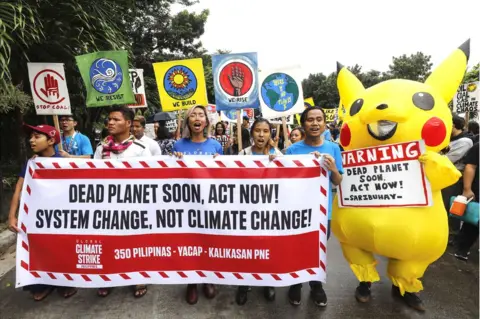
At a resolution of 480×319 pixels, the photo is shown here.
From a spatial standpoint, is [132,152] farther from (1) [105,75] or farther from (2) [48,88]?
(2) [48,88]

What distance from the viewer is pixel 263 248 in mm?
2844

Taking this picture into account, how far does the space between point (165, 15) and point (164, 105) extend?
1564 cm

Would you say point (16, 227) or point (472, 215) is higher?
point (16, 227)

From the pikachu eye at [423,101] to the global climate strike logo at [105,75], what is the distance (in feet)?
10.5

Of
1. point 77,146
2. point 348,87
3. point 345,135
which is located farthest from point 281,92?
point 77,146

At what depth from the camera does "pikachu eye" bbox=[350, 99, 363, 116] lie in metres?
3.06

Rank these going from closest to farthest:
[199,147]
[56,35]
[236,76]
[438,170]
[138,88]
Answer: [438,170] → [199,147] → [236,76] → [138,88] → [56,35]

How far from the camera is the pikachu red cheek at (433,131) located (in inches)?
109

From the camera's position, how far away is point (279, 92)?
4.80 m

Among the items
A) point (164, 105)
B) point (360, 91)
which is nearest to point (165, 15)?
point (164, 105)

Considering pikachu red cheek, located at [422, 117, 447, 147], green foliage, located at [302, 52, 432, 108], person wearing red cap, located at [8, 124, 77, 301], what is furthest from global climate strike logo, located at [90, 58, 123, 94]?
green foliage, located at [302, 52, 432, 108]

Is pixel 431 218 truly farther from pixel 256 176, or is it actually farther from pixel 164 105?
A: pixel 164 105

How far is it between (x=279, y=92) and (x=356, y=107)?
6.09 feet

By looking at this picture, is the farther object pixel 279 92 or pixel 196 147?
pixel 279 92
